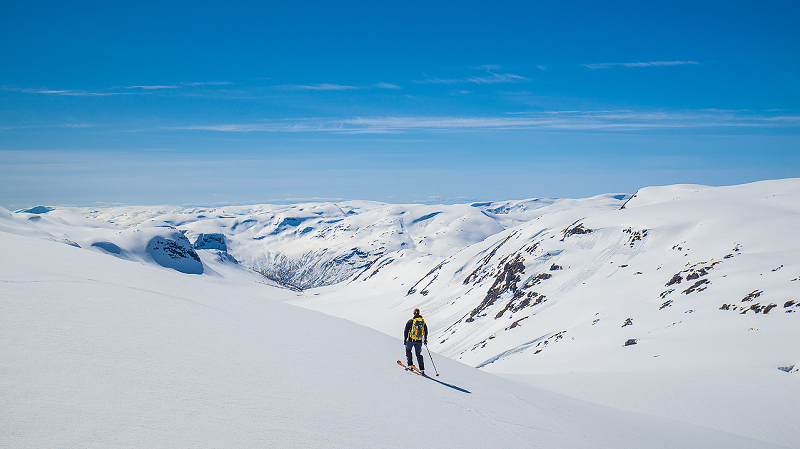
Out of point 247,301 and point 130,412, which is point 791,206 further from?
point 130,412

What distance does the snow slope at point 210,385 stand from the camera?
6.00 meters

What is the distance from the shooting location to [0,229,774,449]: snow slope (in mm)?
5996

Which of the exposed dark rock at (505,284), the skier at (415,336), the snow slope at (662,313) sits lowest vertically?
the exposed dark rock at (505,284)

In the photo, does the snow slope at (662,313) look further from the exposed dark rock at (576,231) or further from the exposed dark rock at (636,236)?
the exposed dark rock at (576,231)

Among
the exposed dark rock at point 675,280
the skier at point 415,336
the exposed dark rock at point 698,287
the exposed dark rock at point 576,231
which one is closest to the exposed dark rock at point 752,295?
the exposed dark rock at point 698,287

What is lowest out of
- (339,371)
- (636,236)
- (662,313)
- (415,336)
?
(662,313)

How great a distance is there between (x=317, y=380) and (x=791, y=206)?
94.5 meters

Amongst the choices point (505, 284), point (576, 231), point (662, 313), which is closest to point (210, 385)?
point (662, 313)

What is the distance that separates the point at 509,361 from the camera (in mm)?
45250

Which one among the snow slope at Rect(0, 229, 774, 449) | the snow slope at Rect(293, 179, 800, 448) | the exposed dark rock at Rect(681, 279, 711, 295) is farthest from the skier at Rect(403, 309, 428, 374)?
the exposed dark rock at Rect(681, 279, 711, 295)

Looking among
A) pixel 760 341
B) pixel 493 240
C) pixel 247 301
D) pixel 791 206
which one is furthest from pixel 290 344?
pixel 493 240

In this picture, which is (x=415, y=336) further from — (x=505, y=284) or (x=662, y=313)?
(x=505, y=284)

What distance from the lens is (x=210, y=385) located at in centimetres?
788

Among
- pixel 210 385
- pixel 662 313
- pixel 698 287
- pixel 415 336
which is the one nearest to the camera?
pixel 210 385
